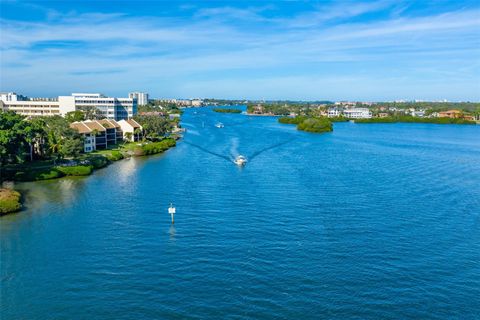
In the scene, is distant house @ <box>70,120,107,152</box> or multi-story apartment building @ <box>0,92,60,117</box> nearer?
distant house @ <box>70,120,107,152</box>

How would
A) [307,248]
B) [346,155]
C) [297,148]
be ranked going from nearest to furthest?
[307,248] < [346,155] < [297,148]

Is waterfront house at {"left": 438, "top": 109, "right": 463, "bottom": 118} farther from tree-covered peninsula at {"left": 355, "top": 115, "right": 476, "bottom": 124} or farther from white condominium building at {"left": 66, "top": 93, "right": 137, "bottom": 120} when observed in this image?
white condominium building at {"left": 66, "top": 93, "right": 137, "bottom": 120}

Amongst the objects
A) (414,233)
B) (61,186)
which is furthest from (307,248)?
(61,186)

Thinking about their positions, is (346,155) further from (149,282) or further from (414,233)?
(149,282)

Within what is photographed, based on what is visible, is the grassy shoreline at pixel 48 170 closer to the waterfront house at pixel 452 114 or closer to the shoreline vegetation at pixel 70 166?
the shoreline vegetation at pixel 70 166

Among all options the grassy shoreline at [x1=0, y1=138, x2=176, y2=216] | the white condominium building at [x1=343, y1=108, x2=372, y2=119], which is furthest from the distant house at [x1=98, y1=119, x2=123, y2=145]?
the white condominium building at [x1=343, y1=108, x2=372, y2=119]

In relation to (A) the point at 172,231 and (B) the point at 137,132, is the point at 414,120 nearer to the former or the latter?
(B) the point at 137,132
